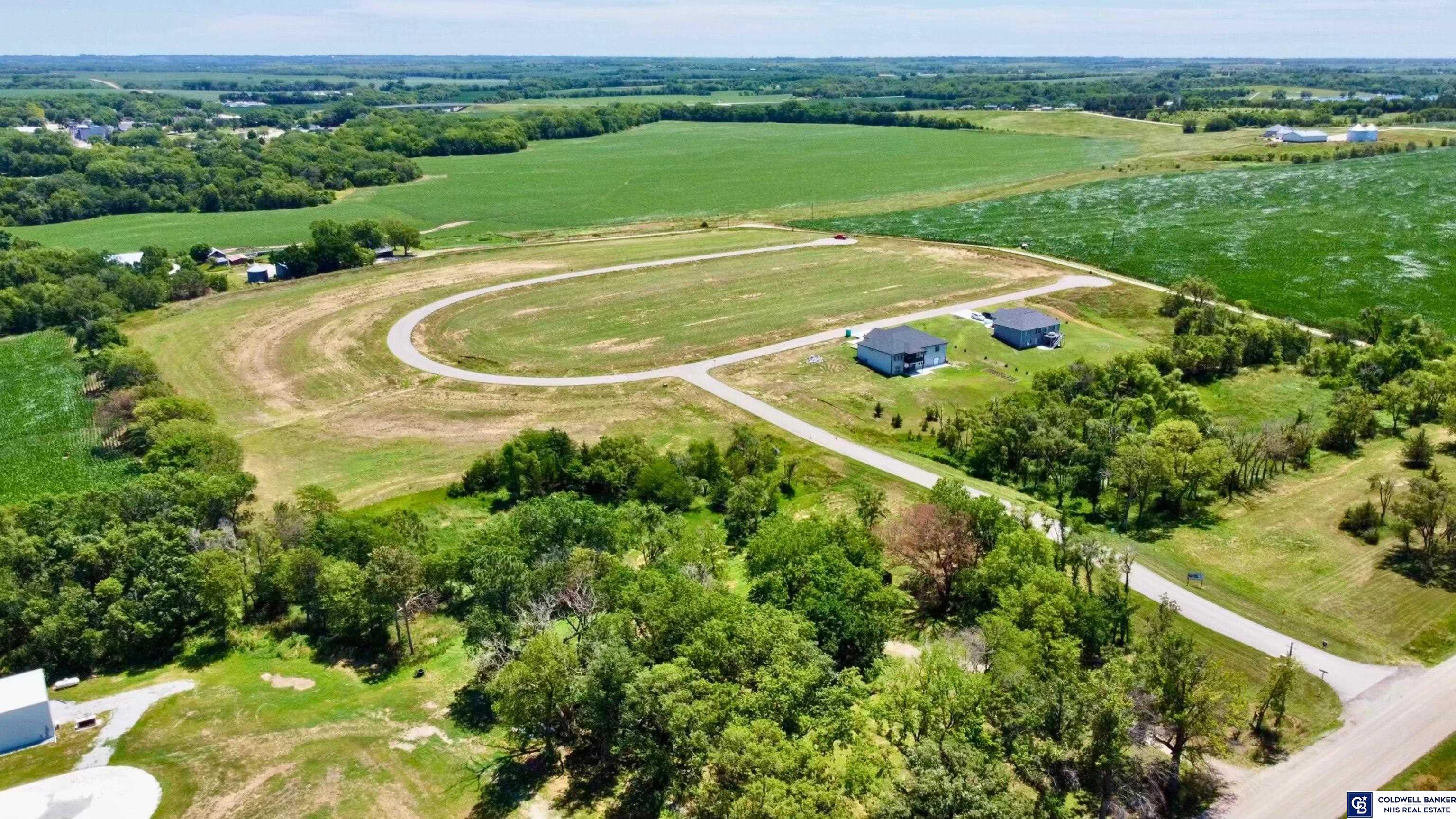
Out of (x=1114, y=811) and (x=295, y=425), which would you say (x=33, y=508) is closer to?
(x=295, y=425)

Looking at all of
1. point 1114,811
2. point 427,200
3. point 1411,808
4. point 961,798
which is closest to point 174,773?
point 961,798

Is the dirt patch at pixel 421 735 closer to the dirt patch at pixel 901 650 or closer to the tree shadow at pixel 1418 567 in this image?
the dirt patch at pixel 901 650

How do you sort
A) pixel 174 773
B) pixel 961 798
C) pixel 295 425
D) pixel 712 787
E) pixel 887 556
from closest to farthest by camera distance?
pixel 961 798, pixel 712 787, pixel 174 773, pixel 887 556, pixel 295 425

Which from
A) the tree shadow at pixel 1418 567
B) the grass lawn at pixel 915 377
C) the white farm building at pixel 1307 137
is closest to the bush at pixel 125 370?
the grass lawn at pixel 915 377

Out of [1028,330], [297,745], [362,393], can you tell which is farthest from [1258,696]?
[362,393]

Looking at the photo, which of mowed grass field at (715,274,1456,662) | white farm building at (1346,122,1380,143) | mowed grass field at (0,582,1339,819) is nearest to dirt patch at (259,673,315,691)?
mowed grass field at (0,582,1339,819)
